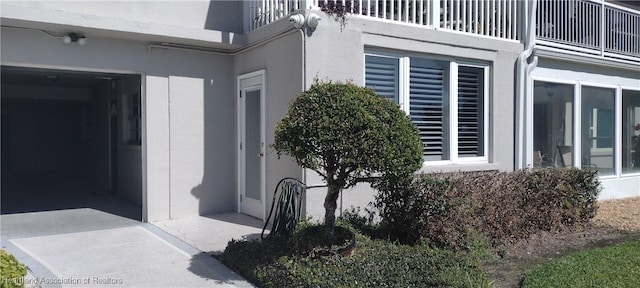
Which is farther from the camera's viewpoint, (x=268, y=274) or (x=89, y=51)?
(x=89, y=51)

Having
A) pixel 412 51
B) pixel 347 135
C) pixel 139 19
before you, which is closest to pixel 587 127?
pixel 412 51

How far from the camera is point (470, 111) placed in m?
8.30

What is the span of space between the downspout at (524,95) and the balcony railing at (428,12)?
0.84 ft

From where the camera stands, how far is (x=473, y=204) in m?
5.94

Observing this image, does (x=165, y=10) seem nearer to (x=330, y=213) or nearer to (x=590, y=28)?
(x=330, y=213)

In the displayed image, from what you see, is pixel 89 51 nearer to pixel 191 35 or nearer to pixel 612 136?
pixel 191 35

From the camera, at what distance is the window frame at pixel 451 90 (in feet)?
24.3

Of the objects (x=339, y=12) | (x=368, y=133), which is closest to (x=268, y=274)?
(x=368, y=133)

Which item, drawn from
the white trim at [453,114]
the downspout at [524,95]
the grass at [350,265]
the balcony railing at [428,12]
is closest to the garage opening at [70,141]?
the balcony railing at [428,12]

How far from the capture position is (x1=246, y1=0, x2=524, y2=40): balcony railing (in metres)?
7.09

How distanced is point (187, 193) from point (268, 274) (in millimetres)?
3485

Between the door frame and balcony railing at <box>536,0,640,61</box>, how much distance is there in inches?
201

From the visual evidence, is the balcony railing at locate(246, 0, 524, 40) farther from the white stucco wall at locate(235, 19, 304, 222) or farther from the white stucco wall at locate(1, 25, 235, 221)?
the white stucco wall at locate(1, 25, 235, 221)

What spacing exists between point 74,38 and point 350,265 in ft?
16.3
